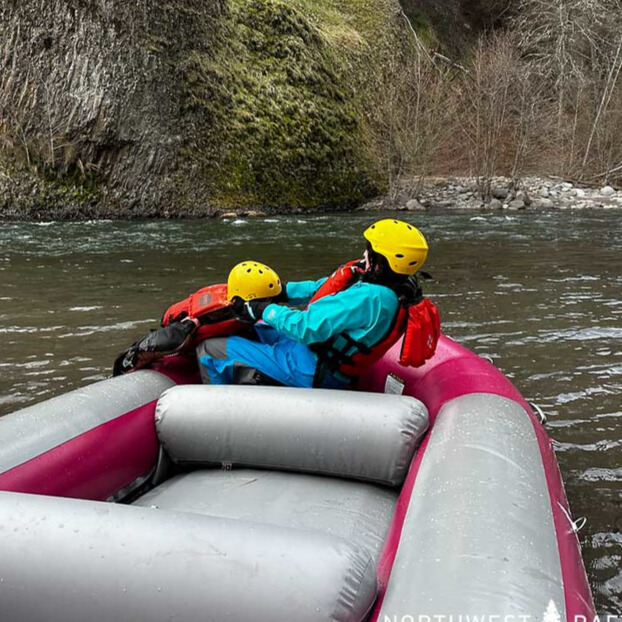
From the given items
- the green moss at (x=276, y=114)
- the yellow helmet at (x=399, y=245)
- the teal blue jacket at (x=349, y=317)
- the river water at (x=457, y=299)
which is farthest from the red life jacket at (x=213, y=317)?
the green moss at (x=276, y=114)

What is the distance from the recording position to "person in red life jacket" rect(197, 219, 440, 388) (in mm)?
2881

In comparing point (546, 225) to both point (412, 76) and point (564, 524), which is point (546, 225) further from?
point (564, 524)

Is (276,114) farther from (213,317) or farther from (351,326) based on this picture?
(351,326)

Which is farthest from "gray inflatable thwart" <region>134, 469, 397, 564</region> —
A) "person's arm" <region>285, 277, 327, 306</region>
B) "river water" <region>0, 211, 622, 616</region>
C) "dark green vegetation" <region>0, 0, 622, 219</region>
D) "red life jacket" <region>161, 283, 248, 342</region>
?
"dark green vegetation" <region>0, 0, 622, 219</region>

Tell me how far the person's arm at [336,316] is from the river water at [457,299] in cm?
144

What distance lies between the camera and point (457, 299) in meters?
7.32

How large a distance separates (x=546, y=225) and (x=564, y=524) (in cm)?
1338

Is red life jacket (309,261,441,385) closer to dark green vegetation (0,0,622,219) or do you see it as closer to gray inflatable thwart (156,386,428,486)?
gray inflatable thwart (156,386,428,486)

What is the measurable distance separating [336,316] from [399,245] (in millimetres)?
450

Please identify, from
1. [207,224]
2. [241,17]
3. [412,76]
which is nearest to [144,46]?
[241,17]

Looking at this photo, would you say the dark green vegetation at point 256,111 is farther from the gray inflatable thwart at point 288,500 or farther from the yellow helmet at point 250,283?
the gray inflatable thwart at point 288,500

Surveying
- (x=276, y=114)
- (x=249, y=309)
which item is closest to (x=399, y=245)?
(x=249, y=309)

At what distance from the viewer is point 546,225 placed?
559 inches

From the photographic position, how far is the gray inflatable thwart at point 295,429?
255 centimetres
